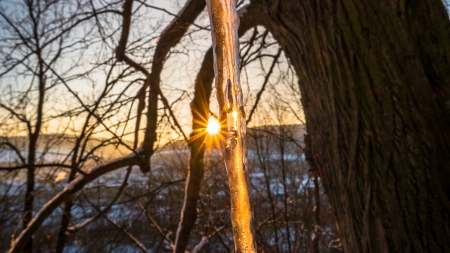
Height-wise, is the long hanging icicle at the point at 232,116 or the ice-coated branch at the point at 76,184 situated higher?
the ice-coated branch at the point at 76,184

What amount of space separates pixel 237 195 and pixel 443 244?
86 cm

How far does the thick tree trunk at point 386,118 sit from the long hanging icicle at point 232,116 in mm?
804

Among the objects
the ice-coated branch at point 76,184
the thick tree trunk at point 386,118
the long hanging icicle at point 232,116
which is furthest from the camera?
the ice-coated branch at point 76,184

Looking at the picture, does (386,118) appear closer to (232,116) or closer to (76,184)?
(232,116)

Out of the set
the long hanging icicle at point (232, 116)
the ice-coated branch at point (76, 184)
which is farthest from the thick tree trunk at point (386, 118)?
the ice-coated branch at point (76, 184)

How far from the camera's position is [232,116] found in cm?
29

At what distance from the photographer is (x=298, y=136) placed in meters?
5.12

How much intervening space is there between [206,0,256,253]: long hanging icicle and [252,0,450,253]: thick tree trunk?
2.64ft

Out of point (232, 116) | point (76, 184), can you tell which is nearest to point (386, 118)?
point (232, 116)

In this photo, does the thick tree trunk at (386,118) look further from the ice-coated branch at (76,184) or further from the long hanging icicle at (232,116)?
the ice-coated branch at (76,184)

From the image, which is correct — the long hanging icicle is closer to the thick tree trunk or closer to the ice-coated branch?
the thick tree trunk

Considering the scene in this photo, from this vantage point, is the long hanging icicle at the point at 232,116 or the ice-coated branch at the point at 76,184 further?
the ice-coated branch at the point at 76,184

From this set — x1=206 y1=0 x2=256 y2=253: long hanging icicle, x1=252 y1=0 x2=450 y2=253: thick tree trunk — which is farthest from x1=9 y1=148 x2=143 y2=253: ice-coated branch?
x1=206 y1=0 x2=256 y2=253: long hanging icicle

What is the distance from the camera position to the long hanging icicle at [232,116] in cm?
28
